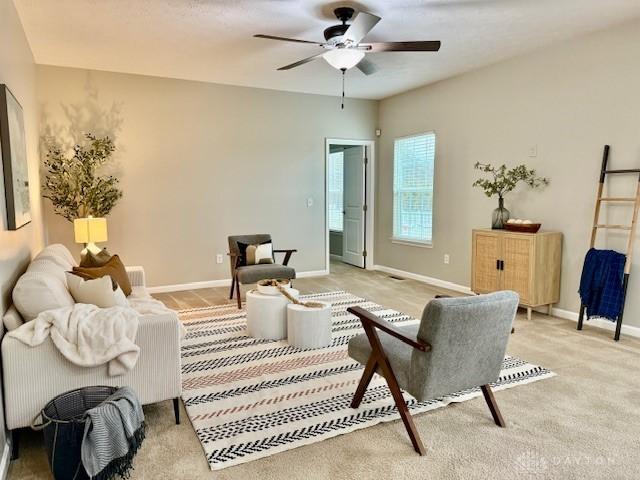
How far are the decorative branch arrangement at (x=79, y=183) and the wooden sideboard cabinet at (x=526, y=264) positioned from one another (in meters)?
4.19

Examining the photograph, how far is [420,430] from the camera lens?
2398mm

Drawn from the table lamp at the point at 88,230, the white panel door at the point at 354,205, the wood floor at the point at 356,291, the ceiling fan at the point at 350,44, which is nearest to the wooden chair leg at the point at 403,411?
the ceiling fan at the point at 350,44

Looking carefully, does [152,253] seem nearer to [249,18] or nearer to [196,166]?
[196,166]

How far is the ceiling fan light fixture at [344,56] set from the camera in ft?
11.7

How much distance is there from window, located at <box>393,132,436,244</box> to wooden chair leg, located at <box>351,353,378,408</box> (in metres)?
3.90

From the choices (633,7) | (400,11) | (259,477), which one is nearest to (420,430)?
(259,477)

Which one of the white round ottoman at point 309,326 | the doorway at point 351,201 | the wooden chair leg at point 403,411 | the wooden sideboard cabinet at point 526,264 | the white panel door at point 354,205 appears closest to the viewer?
the wooden chair leg at point 403,411

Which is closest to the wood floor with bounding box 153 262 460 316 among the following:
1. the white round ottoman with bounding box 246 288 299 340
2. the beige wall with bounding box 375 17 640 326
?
the beige wall with bounding box 375 17 640 326

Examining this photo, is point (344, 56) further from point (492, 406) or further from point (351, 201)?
point (351, 201)

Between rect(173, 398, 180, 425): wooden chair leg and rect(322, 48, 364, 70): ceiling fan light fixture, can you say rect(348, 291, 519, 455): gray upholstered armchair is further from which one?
rect(322, 48, 364, 70): ceiling fan light fixture

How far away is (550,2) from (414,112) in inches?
116

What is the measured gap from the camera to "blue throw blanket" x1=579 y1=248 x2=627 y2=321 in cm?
381

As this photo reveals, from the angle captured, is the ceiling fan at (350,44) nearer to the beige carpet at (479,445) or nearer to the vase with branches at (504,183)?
the vase with branches at (504,183)

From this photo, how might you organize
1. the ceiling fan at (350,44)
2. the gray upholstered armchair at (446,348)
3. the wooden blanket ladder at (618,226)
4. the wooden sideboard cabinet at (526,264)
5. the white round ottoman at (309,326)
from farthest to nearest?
the wooden sideboard cabinet at (526,264)
the wooden blanket ladder at (618,226)
the white round ottoman at (309,326)
the ceiling fan at (350,44)
the gray upholstered armchair at (446,348)
